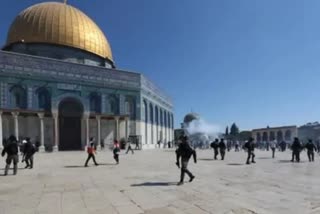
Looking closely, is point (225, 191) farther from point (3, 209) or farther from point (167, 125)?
point (167, 125)

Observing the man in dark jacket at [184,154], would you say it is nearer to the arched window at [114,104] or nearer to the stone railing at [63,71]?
the stone railing at [63,71]

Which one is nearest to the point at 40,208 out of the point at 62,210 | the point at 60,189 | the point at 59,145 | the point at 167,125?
the point at 62,210

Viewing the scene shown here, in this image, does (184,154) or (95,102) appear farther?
(95,102)

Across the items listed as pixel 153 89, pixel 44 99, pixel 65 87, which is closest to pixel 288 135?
pixel 153 89

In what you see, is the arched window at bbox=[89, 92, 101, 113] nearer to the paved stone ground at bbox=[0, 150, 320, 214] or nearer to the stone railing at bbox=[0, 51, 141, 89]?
the stone railing at bbox=[0, 51, 141, 89]

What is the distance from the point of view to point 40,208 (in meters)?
6.05

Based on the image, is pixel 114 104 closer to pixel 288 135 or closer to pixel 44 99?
pixel 44 99


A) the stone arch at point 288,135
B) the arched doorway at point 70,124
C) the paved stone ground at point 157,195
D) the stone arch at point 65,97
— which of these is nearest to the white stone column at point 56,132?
the stone arch at point 65,97

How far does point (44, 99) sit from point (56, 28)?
977 cm

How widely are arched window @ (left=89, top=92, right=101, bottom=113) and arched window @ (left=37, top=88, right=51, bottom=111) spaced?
15.0ft

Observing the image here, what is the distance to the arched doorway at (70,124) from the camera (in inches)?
1337

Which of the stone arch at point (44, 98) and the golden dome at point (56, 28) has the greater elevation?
the golden dome at point (56, 28)

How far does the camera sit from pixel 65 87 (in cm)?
3328

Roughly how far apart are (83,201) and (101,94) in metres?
29.6
